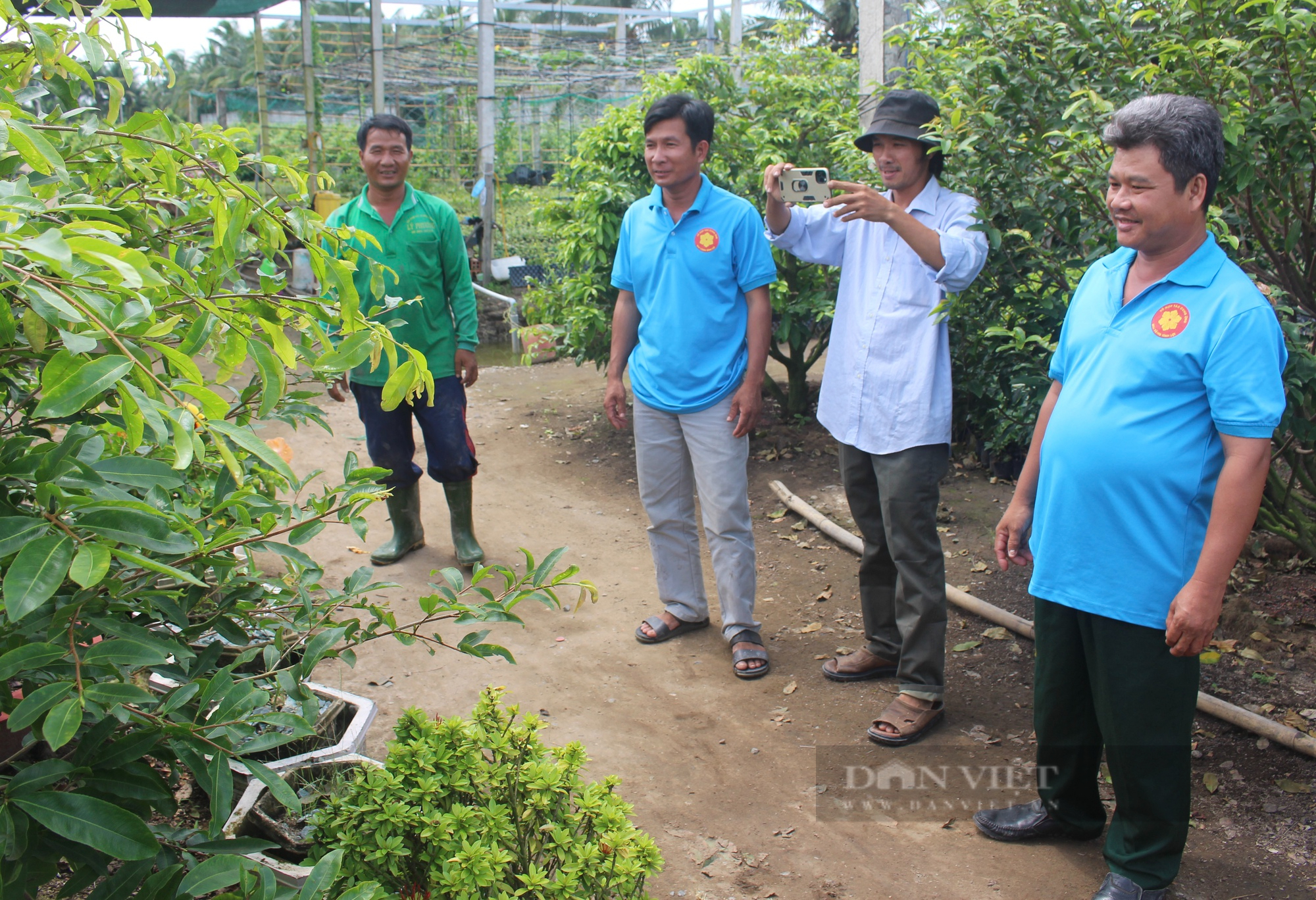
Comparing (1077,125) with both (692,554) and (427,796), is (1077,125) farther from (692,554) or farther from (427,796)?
(427,796)

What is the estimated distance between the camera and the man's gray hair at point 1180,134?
7.32ft

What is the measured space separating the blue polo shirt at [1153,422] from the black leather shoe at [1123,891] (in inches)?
25.9

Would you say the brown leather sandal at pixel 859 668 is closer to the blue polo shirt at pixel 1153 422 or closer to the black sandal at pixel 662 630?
the black sandal at pixel 662 630

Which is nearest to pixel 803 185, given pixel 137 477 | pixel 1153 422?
pixel 1153 422

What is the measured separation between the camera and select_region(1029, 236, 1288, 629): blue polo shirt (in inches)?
86.7

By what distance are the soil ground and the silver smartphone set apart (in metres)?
1.73

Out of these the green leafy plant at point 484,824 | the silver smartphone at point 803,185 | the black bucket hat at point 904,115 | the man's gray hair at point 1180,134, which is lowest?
the green leafy plant at point 484,824

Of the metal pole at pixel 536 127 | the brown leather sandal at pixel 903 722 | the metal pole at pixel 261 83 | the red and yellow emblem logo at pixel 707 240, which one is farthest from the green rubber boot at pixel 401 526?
the metal pole at pixel 536 127

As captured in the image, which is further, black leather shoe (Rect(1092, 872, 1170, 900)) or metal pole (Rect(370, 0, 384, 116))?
metal pole (Rect(370, 0, 384, 116))

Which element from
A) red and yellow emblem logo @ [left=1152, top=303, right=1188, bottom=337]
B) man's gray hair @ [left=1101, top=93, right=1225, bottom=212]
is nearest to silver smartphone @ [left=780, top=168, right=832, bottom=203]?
man's gray hair @ [left=1101, top=93, right=1225, bottom=212]

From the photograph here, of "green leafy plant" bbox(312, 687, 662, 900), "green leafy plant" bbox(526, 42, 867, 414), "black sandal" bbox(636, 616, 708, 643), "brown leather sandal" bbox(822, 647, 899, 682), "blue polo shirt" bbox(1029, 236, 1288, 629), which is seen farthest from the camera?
"green leafy plant" bbox(526, 42, 867, 414)

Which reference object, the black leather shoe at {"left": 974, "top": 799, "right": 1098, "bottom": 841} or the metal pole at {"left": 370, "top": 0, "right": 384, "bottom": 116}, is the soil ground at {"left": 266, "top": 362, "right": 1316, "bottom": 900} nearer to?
the black leather shoe at {"left": 974, "top": 799, "right": 1098, "bottom": 841}

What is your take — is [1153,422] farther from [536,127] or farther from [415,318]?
[536,127]

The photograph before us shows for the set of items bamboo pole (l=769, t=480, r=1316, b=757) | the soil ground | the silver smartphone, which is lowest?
the soil ground
